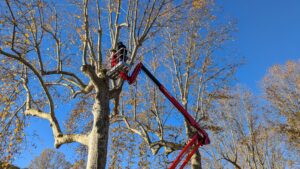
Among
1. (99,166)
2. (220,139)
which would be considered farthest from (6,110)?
(220,139)

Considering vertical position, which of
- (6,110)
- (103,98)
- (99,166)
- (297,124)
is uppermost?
(297,124)

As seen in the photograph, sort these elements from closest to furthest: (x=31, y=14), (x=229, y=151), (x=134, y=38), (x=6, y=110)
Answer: (x=31, y=14) → (x=134, y=38) → (x=6, y=110) → (x=229, y=151)

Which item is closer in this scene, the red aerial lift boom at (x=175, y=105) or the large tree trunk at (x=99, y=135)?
the large tree trunk at (x=99, y=135)

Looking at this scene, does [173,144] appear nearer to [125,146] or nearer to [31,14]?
[125,146]

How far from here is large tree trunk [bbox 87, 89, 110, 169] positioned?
6.73 metres

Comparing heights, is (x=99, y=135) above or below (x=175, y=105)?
below

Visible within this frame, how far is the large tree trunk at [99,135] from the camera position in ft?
22.1

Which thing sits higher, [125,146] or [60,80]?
[60,80]

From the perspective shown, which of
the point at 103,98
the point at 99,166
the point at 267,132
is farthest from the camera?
the point at 267,132

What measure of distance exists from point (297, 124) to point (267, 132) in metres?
2.08

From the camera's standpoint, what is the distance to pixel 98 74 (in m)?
8.39

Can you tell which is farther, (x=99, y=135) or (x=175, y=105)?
(x=175, y=105)

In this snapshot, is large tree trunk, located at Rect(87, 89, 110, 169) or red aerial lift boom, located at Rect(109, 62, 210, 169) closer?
large tree trunk, located at Rect(87, 89, 110, 169)

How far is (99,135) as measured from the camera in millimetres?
7129
